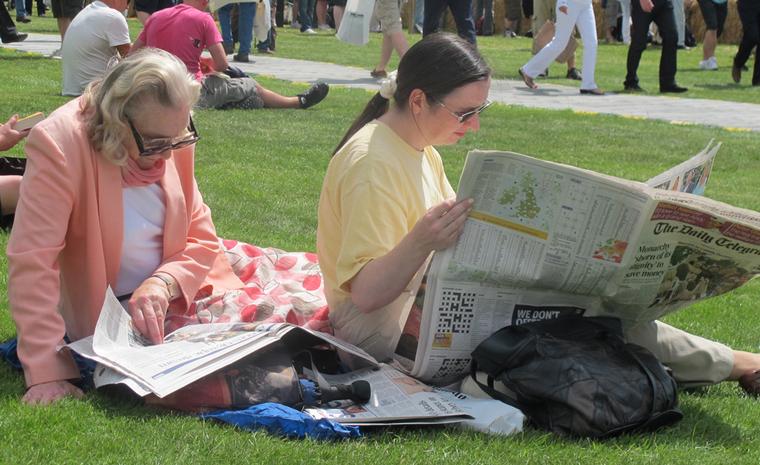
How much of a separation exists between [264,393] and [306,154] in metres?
4.91

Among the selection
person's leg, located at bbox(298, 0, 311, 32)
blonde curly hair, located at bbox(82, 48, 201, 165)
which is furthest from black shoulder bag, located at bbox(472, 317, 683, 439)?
person's leg, located at bbox(298, 0, 311, 32)

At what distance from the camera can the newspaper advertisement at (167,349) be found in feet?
10.2

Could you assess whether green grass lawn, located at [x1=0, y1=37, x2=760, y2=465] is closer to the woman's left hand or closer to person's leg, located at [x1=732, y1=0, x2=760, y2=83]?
the woman's left hand

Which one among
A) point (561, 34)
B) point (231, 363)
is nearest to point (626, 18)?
point (561, 34)

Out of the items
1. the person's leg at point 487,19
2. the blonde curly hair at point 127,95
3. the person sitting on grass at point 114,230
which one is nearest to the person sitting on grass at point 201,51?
the person sitting on grass at point 114,230

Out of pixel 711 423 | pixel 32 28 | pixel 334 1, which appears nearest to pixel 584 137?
pixel 711 423

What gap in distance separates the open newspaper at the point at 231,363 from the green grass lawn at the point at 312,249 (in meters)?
0.07

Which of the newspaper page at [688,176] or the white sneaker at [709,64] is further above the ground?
the newspaper page at [688,176]

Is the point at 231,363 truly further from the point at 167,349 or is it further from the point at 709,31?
the point at 709,31

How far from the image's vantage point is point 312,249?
18.3 ft

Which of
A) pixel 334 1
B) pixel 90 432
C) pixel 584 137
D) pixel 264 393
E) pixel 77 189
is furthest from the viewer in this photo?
pixel 334 1

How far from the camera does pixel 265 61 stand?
16.7 m

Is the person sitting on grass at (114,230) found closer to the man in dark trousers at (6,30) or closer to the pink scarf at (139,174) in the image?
the pink scarf at (139,174)

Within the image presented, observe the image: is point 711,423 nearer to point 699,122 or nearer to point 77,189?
point 77,189
